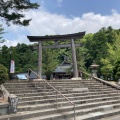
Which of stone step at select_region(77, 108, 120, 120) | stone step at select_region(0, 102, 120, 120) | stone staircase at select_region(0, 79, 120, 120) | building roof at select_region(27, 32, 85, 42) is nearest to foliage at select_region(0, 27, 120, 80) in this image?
building roof at select_region(27, 32, 85, 42)

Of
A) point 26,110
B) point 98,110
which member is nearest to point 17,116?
point 26,110

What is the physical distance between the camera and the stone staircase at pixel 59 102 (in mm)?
8500

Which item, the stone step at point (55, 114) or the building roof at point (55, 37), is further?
the building roof at point (55, 37)

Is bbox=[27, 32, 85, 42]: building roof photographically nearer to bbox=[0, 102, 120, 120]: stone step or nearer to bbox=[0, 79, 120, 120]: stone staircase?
bbox=[0, 79, 120, 120]: stone staircase

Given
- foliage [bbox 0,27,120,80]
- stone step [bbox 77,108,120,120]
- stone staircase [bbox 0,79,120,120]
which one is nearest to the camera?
stone staircase [bbox 0,79,120,120]

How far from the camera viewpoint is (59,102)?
10.3 m

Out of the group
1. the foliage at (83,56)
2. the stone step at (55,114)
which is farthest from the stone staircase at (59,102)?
the foliage at (83,56)

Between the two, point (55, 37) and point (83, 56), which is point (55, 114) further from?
point (83, 56)

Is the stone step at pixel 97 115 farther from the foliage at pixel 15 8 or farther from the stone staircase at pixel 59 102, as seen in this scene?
Result: the foliage at pixel 15 8

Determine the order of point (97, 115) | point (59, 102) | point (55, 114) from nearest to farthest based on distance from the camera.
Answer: point (55, 114), point (97, 115), point (59, 102)

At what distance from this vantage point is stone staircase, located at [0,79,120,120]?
27.9 feet

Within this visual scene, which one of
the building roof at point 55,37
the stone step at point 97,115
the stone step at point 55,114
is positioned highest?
the building roof at point 55,37

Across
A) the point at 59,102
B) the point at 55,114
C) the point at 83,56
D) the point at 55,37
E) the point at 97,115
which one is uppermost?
the point at 83,56

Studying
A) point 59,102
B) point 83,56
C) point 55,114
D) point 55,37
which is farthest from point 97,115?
point 83,56
